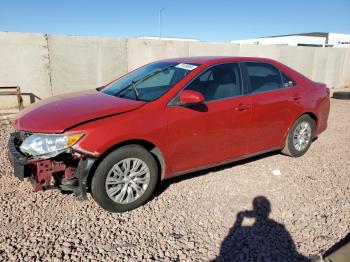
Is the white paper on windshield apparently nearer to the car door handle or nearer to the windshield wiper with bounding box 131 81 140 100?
the windshield wiper with bounding box 131 81 140 100

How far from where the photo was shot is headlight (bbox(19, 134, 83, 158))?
3.06 meters

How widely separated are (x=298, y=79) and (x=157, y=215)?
3.19 m

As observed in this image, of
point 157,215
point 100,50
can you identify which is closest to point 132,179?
point 157,215

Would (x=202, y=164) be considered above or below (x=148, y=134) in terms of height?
below

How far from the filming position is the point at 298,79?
501cm

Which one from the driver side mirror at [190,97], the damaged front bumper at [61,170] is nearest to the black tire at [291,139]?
the driver side mirror at [190,97]

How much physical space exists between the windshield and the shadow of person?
1.74m

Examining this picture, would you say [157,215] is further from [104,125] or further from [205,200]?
[104,125]

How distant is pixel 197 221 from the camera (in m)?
3.34

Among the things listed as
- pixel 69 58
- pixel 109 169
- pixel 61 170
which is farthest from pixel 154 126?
pixel 69 58

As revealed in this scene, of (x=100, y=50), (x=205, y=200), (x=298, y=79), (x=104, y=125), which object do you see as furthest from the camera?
(x=100, y=50)

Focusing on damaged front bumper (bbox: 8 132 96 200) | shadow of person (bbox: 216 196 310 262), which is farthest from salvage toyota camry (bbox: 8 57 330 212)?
shadow of person (bbox: 216 196 310 262)

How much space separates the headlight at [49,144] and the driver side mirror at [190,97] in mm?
1196

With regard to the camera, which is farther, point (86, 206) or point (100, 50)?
point (100, 50)
